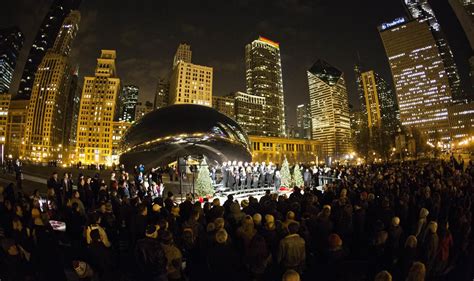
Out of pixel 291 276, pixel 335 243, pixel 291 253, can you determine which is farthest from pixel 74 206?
pixel 335 243

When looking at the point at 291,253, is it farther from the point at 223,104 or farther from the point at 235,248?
the point at 223,104

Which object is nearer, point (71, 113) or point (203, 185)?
point (203, 185)

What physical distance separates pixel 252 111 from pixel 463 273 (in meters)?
167

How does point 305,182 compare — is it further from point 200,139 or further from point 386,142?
point 386,142

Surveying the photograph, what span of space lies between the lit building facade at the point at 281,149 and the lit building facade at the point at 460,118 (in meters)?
59.8

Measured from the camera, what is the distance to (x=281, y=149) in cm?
12619

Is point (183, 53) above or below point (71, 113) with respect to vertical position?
above

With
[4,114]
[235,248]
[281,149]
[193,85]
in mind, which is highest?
[193,85]

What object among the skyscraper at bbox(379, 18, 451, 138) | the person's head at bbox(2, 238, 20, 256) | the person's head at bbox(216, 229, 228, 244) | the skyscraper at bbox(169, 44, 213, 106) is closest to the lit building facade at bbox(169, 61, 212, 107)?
the skyscraper at bbox(169, 44, 213, 106)

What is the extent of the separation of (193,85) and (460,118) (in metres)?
123

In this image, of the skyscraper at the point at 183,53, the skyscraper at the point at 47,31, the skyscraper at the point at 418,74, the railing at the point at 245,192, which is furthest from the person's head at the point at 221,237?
the skyscraper at the point at 47,31

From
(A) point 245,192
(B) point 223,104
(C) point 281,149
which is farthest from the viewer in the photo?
(B) point 223,104

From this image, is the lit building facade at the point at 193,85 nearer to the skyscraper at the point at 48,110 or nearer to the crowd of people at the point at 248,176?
the skyscraper at the point at 48,110

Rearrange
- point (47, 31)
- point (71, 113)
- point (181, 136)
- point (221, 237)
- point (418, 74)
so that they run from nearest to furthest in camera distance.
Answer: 1. point (221, 237)
2. point (181, 136)
3. point (418, 74)
4. point (71, 113)
5. point (47, 31)
